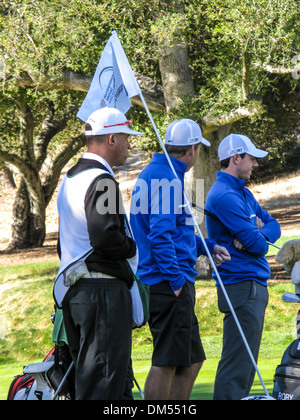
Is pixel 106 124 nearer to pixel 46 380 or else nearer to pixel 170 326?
pixel 170 326

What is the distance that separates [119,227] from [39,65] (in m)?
11.2

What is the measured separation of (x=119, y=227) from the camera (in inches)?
141

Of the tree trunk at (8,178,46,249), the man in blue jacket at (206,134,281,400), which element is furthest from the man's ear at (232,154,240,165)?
the tree trunk at (8,178,46,249)

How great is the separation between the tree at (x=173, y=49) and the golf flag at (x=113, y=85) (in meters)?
7.64

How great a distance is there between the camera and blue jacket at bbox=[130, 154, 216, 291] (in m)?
4.32

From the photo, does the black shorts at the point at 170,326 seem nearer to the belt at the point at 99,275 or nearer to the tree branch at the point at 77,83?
the belt at the point at 99,275

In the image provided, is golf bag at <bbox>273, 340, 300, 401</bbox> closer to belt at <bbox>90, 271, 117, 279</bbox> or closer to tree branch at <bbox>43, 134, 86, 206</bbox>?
belt at <bbox>90, 271, 117, 279</bbox>

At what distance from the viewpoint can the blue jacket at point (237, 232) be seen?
15.5ft

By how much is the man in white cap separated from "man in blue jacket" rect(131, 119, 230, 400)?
0.66 meters

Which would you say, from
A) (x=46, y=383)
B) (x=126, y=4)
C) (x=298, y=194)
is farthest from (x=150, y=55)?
(x=298, y=194)

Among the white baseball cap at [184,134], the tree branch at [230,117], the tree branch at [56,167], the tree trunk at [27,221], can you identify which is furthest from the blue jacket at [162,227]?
the tree trunk at [27,221]

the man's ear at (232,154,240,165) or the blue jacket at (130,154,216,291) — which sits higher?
the man's ear at (232,154,240,165)

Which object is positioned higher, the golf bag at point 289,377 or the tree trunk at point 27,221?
the golf bag at point 289,377

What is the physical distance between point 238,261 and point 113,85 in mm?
1520
